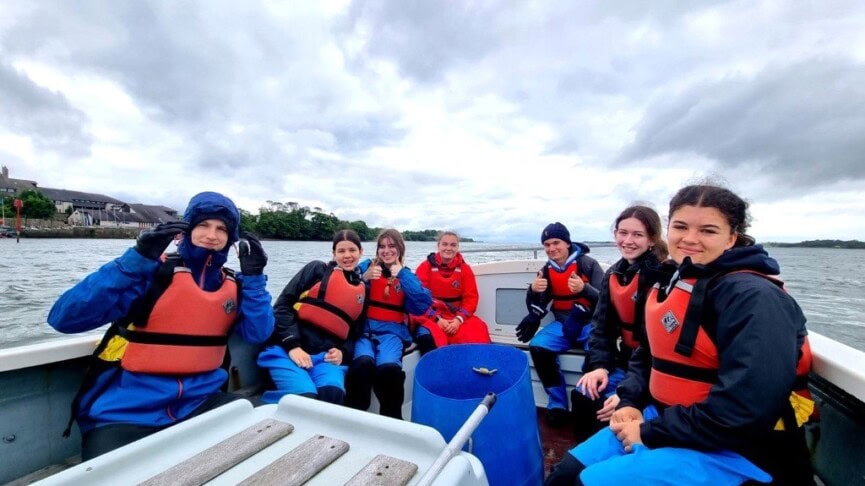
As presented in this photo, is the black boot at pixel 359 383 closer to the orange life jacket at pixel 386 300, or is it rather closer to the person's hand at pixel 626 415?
the orange life jacket at pixel 386 300

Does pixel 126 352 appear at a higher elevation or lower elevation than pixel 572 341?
higher

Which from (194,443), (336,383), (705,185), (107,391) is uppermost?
(705,185)

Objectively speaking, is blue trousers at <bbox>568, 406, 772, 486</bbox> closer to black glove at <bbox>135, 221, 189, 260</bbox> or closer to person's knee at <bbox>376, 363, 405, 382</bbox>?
person's knee at <bbox>376, 363, 405, 382</bbox>

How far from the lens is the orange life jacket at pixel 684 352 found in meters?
1.36

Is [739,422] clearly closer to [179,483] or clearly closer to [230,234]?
[179,483]

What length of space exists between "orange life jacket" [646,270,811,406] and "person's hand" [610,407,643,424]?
0.09 metres

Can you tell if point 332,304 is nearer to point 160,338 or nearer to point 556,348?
point 160,338

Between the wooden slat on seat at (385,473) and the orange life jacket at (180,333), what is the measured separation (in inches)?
50.7

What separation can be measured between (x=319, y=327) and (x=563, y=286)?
190 centimetres

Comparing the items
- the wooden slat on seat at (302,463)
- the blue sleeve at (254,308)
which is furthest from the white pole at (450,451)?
the blue sleeve at (254,308)

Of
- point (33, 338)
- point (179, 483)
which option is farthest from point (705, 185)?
point (33, 338)

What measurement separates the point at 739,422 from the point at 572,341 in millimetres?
2012

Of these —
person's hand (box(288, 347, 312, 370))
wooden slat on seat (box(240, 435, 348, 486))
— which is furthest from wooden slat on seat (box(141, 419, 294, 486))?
person's hand (box(288, 347, 312, 370))

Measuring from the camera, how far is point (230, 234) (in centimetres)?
216
